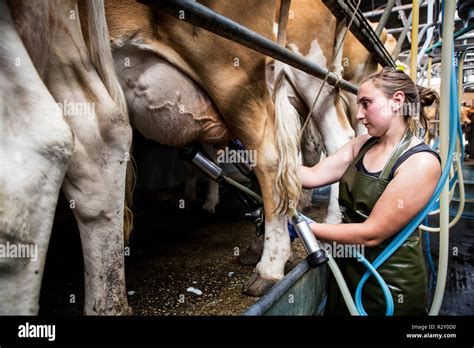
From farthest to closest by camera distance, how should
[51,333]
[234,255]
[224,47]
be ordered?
1. [234,255]
2. [224,47]
3. [51,333]

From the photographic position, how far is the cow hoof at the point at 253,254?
184 centimetres

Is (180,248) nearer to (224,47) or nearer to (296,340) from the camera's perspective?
(224,47)

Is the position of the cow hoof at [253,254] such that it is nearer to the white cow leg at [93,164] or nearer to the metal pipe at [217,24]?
the white cow leg at [93,164]

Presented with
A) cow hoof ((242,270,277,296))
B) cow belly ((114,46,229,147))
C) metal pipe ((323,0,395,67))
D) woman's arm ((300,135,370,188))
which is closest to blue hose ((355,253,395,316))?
woman's arm ((300,135,370,188))

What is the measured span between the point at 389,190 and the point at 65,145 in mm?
754

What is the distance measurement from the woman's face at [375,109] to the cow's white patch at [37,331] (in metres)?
0.91

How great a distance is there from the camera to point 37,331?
62 centimetres

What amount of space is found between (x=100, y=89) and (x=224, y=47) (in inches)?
24.8

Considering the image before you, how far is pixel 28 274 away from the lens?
2.12 ft

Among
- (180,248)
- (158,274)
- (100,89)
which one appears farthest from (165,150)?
(100,89)

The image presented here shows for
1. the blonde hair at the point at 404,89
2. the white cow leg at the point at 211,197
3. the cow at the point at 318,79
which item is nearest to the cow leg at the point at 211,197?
the white cow leg at the point at 211,197

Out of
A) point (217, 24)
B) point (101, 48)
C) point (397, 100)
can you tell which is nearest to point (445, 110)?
point (397, 100)

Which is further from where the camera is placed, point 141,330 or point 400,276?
point 400,276

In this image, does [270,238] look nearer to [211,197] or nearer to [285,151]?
[285,151]
